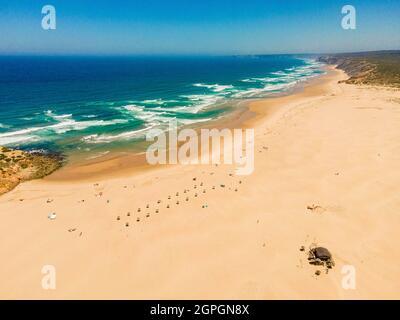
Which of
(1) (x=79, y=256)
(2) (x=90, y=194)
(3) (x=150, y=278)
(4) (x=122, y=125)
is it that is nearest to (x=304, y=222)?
(3) (x=150, y=278)

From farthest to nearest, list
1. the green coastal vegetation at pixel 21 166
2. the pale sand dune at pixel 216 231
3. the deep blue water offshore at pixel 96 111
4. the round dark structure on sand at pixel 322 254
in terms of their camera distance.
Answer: the deep blue water offshore at pixel 96 111 < the green coastal vegetation at pixel 21 166 < the round dark structure on sand at pixel 322 254 < the pale sand dune at pixel 216 231

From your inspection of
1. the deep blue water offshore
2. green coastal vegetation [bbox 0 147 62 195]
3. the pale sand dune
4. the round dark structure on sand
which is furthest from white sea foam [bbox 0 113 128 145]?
the round dark structure on sand

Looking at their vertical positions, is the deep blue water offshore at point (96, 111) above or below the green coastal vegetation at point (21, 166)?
above

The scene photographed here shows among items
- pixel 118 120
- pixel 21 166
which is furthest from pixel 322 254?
pixel 118 120

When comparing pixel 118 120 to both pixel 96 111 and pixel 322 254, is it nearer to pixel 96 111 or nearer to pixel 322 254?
pixel 96 111

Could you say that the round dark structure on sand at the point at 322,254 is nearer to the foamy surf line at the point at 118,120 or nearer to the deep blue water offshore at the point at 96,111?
the deep blue water offshore at the point at 96,111

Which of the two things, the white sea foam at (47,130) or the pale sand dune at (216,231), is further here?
the white sea foam at (47,130)

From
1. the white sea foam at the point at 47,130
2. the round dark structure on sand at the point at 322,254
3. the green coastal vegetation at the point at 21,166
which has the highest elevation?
the white sea foam at the point at 47,130

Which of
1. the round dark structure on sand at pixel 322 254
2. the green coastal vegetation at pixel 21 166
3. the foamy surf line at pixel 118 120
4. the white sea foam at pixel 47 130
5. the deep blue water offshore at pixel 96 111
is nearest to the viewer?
the round dark structure on sand at pixel 322 254

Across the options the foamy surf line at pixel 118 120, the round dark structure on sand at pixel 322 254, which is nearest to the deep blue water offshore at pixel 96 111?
the foamy surf line at pixel 118 120
